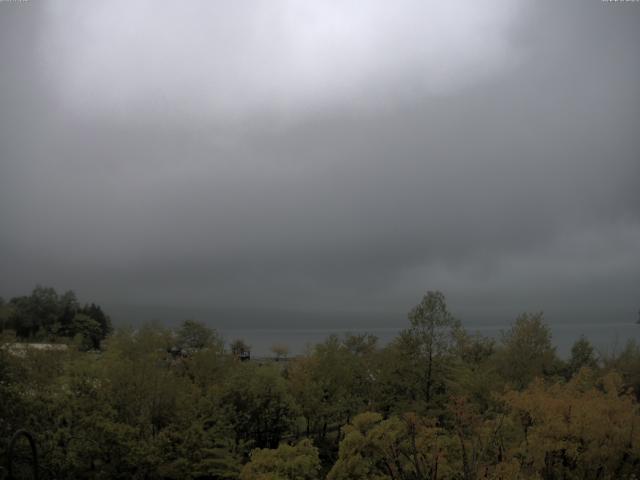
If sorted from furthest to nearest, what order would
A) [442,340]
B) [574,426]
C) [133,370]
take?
1. [442,340]
2. [133,370]
3. [574,426]

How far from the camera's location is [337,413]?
40.1 metres

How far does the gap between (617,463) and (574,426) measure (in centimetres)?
314

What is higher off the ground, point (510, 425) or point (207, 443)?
point (510, 425)

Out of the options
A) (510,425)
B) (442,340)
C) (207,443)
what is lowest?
(207,443)

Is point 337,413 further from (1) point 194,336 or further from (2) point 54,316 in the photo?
(2) point 54,316

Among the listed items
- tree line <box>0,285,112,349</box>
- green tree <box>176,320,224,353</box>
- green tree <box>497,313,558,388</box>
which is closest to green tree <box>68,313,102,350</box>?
tree line <box>0,285,112,349</box>

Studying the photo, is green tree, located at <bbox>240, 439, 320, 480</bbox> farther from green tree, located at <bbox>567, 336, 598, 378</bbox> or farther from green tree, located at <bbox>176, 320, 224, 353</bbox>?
green tree, located at <bbox>567, 336, 598, 378</bbox>

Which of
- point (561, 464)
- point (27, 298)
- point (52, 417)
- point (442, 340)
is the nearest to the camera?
point (561, 464)

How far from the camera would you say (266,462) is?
78.4 feet

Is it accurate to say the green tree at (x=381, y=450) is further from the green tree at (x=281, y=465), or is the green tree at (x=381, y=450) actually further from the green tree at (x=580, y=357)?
the green tree at (x=580, y=357)

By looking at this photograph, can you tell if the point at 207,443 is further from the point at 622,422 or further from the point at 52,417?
the point at 622,422

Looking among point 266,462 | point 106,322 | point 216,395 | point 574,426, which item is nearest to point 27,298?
point 106,322

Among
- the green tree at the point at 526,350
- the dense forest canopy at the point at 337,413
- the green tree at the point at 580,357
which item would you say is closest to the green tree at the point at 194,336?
the dense forest canopy at the point at 337,413

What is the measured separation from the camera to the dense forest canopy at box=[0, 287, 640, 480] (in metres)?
23.5
